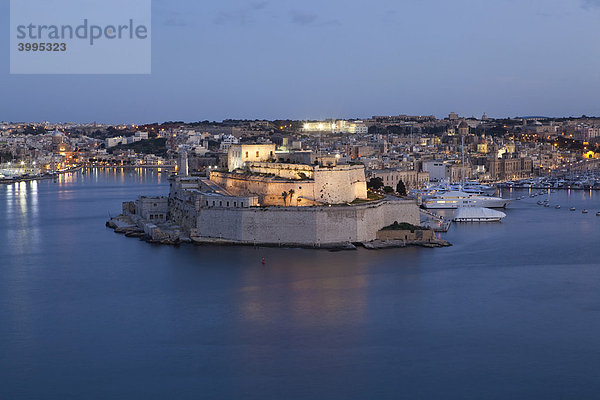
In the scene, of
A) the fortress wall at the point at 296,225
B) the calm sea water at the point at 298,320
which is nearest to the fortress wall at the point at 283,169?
the fortress wall at the point at 296,225

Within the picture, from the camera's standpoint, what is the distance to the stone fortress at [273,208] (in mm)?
10367

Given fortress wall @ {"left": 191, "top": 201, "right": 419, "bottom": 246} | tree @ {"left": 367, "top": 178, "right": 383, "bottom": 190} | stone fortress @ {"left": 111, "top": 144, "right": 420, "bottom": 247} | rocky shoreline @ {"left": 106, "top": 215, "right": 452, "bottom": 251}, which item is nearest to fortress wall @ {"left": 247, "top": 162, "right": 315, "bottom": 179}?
stone fortress @ {"left": 111, "top": 144, "right": 420, "bottom": 247}

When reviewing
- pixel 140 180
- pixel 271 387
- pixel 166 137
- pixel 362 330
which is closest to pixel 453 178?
pixel 140 180

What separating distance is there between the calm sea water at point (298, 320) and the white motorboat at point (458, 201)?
3792 mm

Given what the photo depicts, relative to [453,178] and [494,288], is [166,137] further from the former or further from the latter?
[494,288]

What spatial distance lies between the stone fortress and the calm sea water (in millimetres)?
384

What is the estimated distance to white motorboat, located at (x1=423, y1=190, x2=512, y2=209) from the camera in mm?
15234

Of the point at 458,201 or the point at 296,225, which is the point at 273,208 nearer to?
the point at 296,225

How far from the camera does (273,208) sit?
10438 mm

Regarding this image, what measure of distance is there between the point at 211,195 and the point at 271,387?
539 centimetres

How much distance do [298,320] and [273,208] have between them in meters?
3.42

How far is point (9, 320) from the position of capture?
23.6 ft

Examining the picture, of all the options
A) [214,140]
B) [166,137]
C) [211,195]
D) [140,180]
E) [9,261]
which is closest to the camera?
[9,261]

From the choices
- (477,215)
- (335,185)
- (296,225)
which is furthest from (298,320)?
(477,215)
